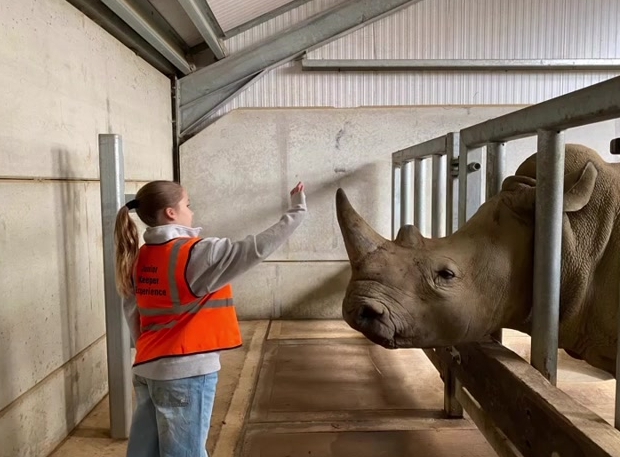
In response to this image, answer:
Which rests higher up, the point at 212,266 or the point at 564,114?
the point at 564,114

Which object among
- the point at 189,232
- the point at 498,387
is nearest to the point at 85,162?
the point at 189,232

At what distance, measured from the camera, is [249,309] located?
217 inches

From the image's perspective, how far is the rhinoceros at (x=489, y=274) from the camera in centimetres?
203

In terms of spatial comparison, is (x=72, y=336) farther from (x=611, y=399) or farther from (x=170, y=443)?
(x=611, y=399)

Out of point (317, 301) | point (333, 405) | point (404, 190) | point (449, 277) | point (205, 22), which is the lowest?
point (333, 405)

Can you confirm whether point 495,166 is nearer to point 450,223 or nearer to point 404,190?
point 450,223

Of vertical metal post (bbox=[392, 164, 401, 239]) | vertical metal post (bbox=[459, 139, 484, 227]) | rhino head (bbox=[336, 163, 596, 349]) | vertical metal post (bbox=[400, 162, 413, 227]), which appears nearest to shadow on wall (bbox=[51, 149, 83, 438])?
rhino head (bbox=[336, 163, 596, 349])

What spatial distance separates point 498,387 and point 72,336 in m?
2.20

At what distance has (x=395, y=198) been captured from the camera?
203 inches

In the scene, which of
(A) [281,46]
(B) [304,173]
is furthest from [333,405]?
(A) [281,46]

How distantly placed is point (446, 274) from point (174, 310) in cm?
99

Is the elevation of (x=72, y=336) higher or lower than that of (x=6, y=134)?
lower

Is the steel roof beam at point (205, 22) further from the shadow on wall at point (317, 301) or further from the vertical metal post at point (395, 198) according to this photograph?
the shadow on wall at point (317, 301)

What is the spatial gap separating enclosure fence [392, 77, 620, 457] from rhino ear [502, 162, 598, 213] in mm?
132
